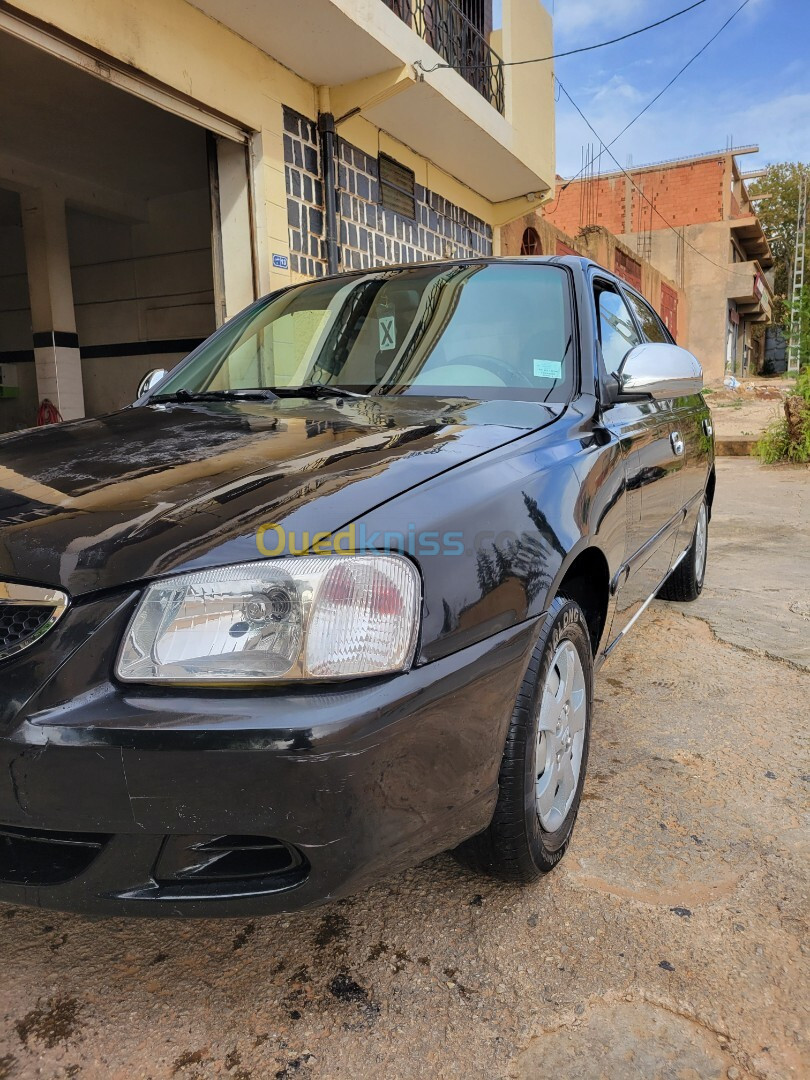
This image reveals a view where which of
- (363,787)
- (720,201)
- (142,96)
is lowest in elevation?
(363,787)

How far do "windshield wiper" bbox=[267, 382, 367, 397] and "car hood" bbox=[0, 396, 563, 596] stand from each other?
0.12 m

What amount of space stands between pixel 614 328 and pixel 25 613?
223cm

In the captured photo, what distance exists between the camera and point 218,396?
2537 millimetres

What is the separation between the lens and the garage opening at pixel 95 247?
715 cm

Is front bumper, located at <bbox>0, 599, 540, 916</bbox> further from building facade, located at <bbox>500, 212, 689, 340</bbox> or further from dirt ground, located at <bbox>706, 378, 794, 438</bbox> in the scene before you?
dirt ground, located at <bbox>706, 378, 794, 438</bbox>

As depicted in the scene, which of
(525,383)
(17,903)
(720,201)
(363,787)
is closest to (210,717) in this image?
(363,787)

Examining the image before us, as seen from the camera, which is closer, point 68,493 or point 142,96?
point 68,493

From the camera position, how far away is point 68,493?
1.53 m

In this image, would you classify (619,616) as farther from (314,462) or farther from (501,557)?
(314,462)

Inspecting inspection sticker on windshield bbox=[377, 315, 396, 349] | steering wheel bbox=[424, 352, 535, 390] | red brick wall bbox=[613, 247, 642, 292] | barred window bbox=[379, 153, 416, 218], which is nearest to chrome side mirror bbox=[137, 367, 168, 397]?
inspection sticker on windshield bbox=[377, 315, 396, 349]

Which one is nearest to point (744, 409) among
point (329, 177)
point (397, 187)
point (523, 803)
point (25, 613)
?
point (397, 187)

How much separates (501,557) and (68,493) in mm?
837

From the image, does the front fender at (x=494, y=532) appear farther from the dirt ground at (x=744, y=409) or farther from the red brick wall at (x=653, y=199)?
the red brick wall at (x=653, y=199)

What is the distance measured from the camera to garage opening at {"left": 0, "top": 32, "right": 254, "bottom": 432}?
23.5 ft
